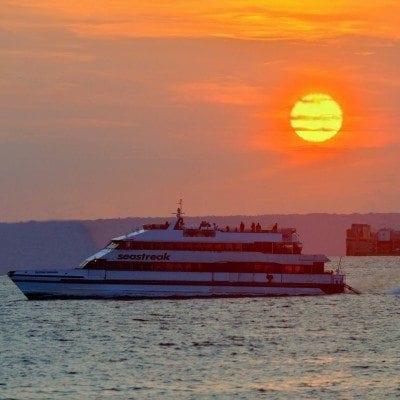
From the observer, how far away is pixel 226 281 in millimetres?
126562

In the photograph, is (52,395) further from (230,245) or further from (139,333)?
(230,245)

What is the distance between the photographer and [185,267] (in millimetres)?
125625

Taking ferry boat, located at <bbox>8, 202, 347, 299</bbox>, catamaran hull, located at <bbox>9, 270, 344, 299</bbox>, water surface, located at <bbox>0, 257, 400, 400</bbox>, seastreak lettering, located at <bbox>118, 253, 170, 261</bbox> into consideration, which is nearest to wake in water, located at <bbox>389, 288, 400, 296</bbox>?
water surface, located at <bbox>0, 257, 400, 400</bbox>

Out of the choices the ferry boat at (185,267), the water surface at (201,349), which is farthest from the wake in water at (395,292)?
the ferry boat at (185,267)

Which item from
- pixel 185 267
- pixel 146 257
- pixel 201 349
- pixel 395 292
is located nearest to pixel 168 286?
pixel 185 267

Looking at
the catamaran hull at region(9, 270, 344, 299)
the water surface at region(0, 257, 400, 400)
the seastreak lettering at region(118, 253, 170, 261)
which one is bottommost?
the water surface at region(0, 257, 400, 400)

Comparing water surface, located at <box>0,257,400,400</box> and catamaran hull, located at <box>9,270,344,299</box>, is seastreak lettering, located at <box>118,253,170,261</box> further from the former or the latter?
water surface, located at <box>0,257,400,400</box>

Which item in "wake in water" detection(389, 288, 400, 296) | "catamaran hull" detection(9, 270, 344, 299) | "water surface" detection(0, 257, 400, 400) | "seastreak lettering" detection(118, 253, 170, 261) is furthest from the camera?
"wake in water" detection(389, 288, 400, 296)

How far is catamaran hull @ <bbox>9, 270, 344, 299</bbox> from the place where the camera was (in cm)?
12575

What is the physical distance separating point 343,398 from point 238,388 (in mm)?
5223

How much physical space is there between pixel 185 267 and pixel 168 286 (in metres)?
2.09

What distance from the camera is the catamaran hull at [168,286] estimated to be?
4951 inches

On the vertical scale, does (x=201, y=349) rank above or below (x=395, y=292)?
below

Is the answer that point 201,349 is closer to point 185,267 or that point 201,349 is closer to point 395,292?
point 185,267
